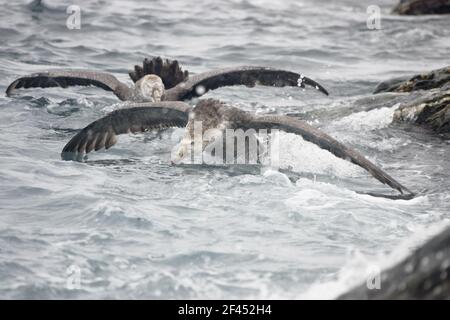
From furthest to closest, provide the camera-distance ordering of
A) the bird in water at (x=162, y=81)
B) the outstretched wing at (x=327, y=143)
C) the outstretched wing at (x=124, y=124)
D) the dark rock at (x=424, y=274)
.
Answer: the bird in water at (x=162, y=81) < the outstretched wing at (x=124, y=124) < the outstretched wing at (x=327, y=143) < the dark rock at (x=424, y=274)

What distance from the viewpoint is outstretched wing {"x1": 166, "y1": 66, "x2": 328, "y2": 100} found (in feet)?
41.2

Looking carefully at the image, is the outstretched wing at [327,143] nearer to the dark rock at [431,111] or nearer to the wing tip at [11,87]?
the dark rock at [431,111]

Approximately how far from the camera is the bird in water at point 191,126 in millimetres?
8672

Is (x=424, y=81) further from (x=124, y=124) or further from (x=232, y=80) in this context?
(x=124, y=124)

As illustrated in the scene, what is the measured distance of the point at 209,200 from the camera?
8.34 meters

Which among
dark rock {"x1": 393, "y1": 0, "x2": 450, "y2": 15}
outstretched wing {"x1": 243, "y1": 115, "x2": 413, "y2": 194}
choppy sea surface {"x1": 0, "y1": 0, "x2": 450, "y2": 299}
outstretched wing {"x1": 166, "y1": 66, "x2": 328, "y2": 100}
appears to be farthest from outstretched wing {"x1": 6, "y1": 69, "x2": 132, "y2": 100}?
dark rock {"x1": 393, "y1": 0, "x2": 450, "y2": 15}

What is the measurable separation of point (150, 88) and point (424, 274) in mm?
7984

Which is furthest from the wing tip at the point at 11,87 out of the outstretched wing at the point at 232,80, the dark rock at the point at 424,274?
the dark rock at the point at 424,274

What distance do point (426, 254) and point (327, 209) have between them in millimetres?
3266

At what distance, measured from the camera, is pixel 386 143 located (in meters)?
10.7

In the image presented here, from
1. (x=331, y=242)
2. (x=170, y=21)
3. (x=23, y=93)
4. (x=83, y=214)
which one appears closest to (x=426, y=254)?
(x=331, y=242)

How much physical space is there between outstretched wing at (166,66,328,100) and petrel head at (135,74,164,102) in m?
0.28

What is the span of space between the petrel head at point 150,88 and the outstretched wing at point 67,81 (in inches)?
13.7
